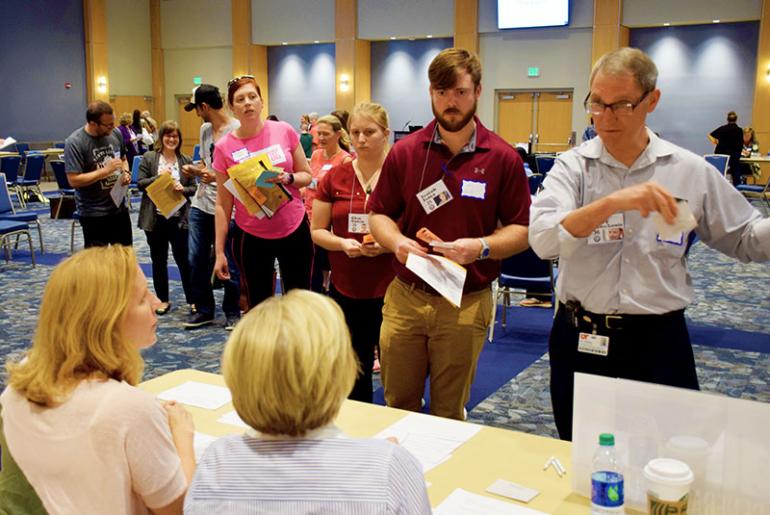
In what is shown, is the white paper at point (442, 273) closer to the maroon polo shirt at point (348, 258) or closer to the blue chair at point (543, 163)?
the maroon polo shirt at point (348, 258)

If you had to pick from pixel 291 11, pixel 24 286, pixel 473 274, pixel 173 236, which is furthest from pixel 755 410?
pixel 291 11

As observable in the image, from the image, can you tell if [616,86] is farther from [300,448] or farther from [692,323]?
[692,323]

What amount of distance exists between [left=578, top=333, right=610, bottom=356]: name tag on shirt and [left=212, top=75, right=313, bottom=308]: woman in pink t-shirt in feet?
7.47

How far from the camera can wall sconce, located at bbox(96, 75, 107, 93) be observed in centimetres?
2041

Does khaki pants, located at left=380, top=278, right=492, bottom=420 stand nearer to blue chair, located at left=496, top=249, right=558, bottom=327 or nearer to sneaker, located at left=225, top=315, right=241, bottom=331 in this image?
blue chair, located at left=496, top=249, right=558, bottom=327

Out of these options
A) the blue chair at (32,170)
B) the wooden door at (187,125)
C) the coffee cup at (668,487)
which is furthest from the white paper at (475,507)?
the wooden door at (187,125)

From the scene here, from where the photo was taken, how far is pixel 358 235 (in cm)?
356

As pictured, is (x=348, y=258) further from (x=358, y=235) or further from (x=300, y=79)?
(x=300, y=79)

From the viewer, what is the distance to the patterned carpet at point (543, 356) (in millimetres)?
4398

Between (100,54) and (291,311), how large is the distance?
21.1 metres

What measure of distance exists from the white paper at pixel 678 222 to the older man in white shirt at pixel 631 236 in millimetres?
220

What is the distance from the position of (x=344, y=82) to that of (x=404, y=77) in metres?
1.46

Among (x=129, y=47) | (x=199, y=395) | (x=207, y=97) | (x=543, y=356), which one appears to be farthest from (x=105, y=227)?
(x=129, y=47)

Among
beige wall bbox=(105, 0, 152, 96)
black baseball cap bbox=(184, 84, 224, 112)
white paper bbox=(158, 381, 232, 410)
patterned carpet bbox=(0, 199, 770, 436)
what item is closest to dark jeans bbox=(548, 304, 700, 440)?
white paper bbox=(158, 381, 232, 410)
